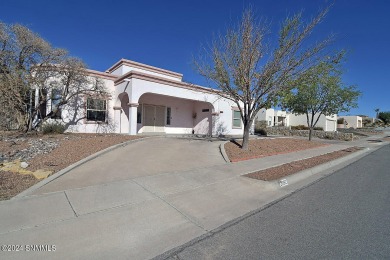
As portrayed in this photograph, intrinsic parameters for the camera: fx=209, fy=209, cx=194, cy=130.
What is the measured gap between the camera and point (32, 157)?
278 inches

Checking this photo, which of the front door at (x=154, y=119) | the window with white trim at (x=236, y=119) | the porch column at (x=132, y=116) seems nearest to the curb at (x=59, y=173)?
the porch column at (x=132, y=116)

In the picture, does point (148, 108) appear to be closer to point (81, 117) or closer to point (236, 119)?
point (81, 117)

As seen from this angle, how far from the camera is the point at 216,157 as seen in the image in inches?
349

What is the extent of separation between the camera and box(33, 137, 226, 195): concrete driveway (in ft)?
17.4

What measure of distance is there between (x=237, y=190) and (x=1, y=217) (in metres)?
4.71

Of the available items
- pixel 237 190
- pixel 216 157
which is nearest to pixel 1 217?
pixel 237 190

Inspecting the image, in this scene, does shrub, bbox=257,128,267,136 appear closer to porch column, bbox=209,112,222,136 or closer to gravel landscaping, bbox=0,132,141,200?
porch column, bbox=209,112,222,136

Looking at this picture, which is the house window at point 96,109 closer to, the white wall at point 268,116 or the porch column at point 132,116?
the porch column at point 132,116

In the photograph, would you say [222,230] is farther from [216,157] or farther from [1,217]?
[216,157]

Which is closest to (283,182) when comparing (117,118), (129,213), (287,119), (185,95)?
(129,213)

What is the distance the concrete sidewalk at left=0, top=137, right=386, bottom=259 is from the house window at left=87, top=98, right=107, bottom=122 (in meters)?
9.75

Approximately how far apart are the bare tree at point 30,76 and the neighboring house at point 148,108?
129cm

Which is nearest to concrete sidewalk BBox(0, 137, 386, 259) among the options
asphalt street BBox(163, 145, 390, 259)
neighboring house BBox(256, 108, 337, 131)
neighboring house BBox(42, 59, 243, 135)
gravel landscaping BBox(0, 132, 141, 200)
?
asphalt street BBox(163, 145, 390, 259)

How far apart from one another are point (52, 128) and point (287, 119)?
44419 millimetres
